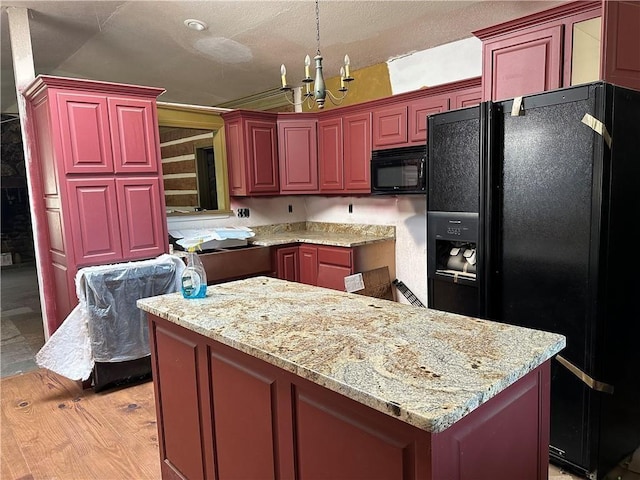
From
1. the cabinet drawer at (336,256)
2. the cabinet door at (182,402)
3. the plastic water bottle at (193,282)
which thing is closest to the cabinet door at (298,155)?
the cabinet drawer at (336,256)

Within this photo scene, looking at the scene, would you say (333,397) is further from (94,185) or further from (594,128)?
(94,185)

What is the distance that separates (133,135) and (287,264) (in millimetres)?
1800

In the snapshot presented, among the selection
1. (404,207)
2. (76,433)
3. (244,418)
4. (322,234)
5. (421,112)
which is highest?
(421,112)

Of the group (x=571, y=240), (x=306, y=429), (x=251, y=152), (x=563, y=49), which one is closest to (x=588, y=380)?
(x=571, y=240)

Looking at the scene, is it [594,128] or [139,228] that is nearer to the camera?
[594,128]

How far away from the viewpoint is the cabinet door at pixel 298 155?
4.37 m

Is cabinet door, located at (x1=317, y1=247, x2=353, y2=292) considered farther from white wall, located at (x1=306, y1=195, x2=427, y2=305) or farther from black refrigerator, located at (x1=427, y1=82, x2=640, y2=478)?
black refrigerator, located at (x1=427, y1=82, x2=640, y2=478)

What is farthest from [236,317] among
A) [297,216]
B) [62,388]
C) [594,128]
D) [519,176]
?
[297,216]

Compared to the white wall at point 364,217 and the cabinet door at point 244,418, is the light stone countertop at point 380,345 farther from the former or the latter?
the white wall at point 364,217

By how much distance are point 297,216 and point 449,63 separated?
2.32 meters

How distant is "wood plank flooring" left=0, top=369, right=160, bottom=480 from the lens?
2.14 meters

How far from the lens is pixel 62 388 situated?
3070 millimetres

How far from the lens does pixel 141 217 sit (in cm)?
327

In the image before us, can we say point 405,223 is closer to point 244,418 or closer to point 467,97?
point 467,97
